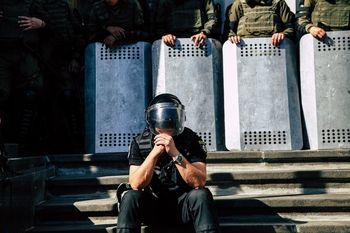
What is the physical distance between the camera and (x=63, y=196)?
3.91 m

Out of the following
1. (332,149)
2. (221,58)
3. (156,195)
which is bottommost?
(156,195)

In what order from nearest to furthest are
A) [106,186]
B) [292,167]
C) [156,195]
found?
[156,195]
[106,186]
[292,167]

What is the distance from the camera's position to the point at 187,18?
514 centimetres

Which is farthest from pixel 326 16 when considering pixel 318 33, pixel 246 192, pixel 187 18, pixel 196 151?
pixel 196 151

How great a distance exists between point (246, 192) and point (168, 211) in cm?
101

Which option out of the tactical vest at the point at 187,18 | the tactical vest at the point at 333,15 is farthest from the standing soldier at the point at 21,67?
the tactical vest at the point at 333,15

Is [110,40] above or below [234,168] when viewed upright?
above

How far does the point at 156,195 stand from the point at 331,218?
4.59 feet

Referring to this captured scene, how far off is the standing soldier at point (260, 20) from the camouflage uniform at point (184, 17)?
0.86ft

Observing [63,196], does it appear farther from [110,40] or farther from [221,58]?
[221,58]

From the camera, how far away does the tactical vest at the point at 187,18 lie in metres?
5.12

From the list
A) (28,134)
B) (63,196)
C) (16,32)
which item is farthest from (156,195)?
(16,32)

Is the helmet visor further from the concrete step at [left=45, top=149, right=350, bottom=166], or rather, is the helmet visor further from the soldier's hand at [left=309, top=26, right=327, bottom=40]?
the soldier's hand at [left=309, top=26, right=327, bottom=40]

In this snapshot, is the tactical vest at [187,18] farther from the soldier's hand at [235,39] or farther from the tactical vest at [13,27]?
the tactical vest at [13,27]
